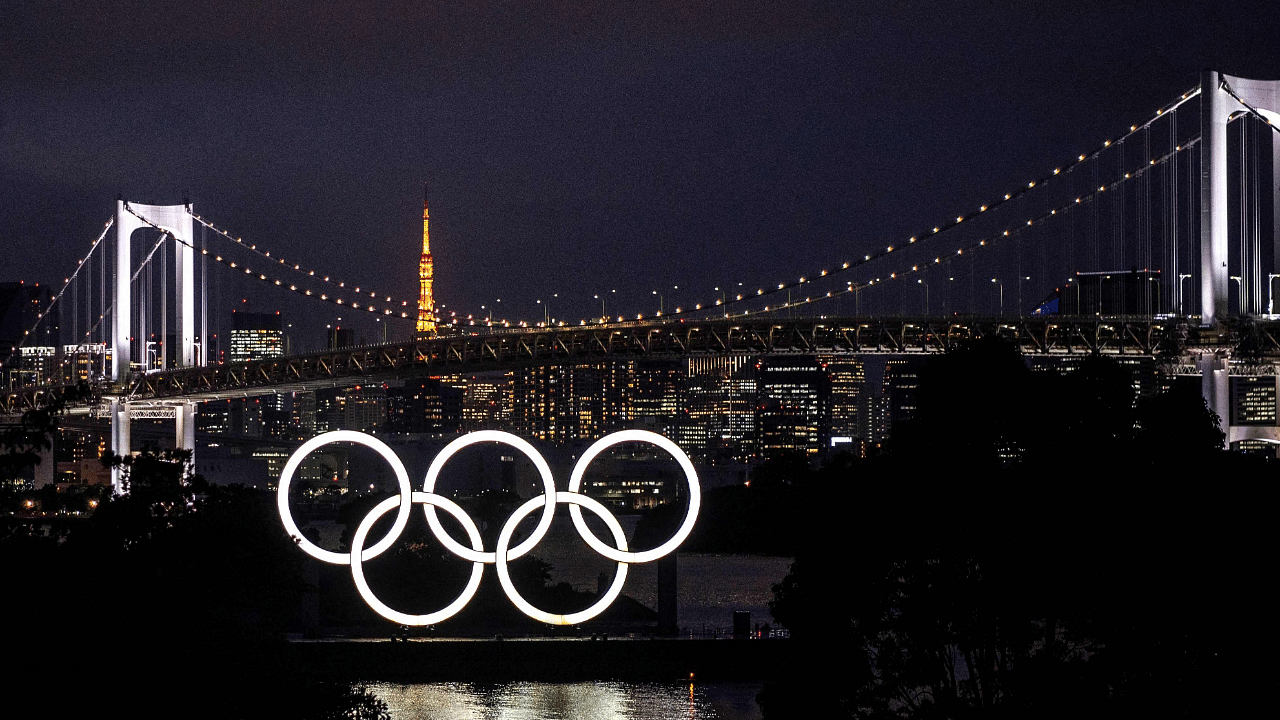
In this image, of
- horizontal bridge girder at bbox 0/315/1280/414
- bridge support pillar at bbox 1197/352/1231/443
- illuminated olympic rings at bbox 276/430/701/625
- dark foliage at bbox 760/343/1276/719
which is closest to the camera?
dark foliage at bbox 760/343/1276/719

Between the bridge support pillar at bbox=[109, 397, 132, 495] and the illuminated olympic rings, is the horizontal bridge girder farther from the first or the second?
the illuminated olympic rings

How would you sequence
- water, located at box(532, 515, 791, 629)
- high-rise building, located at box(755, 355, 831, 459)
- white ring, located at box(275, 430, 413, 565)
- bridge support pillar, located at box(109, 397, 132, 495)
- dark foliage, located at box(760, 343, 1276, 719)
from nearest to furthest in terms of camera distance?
dark foliage, located at box(760, 343, 1276, 719) < white ring, located at box(275, 430, 413, 565) < water, located at box(532, 515, 791, 629) < bridge support pillar, located at box(109, 397, 132, 495) < high-rise building, located at box(755, 355, 831, 459)

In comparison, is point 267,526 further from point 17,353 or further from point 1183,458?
point 17,353

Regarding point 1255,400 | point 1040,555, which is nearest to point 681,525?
point 1040,555

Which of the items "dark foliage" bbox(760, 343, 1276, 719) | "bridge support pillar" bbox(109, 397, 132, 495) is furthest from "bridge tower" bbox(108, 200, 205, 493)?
"dark foliage" bbox(760, 343, 1276, 719)

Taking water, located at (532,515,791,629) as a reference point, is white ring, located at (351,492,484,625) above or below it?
above

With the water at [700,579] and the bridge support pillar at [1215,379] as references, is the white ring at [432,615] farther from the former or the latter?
the bridge support pillar at [1215,379]

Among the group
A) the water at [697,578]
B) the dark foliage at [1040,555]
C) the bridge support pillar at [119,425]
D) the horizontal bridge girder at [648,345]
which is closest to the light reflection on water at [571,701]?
the water at [697,578]

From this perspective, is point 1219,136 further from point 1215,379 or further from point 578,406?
point 578,406
